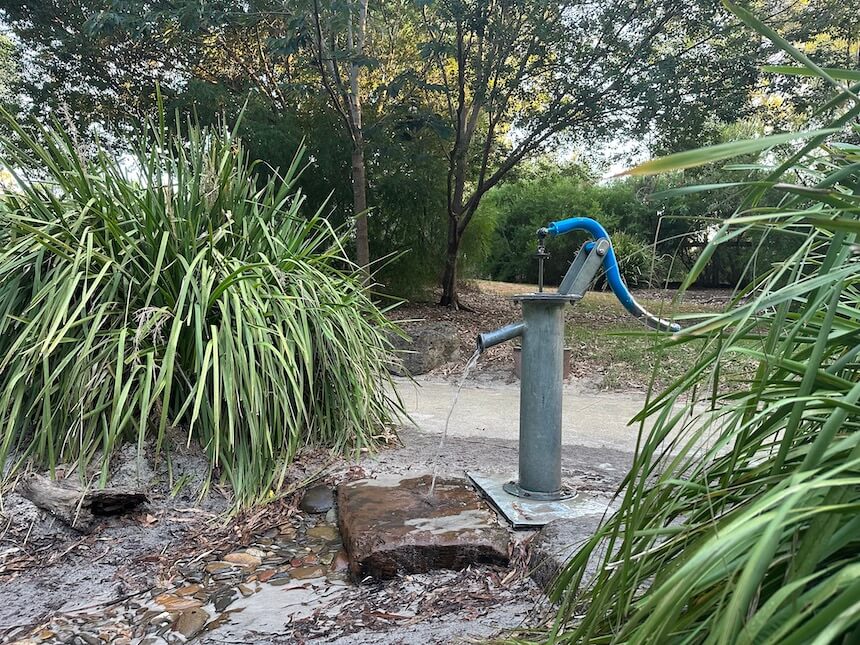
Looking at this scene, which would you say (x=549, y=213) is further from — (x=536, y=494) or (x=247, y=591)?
(x=247, y=591)

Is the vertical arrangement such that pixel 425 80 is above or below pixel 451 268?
above

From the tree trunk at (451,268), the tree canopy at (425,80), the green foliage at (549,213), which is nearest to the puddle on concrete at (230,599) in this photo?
the tree canopy at (425,80)

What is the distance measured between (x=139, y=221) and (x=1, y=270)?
1.76 feet

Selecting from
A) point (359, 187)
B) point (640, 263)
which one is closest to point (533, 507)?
point (640, 263)

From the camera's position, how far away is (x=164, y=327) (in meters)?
2.56

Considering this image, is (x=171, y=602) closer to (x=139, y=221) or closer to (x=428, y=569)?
(x=428, y=569)

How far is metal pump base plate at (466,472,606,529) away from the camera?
82.3 inches

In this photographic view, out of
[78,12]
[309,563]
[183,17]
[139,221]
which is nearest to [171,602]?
[309,563]

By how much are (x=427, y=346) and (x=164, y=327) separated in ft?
11.5

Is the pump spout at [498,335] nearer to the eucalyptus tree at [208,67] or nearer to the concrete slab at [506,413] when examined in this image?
the concrete slab at [506,413]

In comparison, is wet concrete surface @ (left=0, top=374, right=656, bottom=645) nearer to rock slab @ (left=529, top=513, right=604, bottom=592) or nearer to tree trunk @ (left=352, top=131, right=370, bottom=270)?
rock slab @ (left=529, top=513, right=604, bottom=592)

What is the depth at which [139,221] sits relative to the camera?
2.68 meters

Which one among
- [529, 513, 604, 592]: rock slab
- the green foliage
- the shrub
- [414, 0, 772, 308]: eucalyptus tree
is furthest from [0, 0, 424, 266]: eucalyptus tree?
[529, 513, 604, 592]: rock slab

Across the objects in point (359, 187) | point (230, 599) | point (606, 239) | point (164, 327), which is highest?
point (359, 187)
